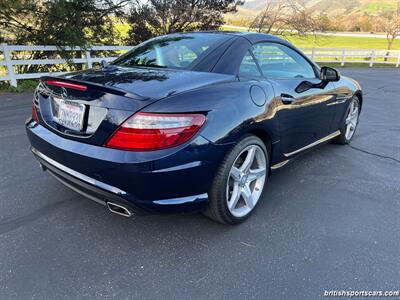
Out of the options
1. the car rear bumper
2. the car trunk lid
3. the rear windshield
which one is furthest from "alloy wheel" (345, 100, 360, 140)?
the car rear bumper

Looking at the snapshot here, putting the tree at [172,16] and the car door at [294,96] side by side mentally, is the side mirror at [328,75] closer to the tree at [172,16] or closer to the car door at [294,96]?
the car door at [294,96]

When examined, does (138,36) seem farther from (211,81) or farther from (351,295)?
(351,295)

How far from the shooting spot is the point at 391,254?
2.44 meters

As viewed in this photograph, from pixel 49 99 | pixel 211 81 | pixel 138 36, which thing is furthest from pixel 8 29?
pixel 211 81

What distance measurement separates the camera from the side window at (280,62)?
3100 millimetres

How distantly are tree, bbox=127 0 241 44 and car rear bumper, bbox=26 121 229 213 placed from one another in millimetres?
12409

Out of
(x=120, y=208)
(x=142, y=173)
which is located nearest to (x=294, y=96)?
(x=142, y=173)

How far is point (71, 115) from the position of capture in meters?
2.29

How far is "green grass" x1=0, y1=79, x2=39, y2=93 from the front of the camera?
27.6 feet

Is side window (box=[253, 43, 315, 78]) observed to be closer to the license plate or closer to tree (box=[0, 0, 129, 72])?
the license plate

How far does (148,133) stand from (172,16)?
14.2 metres

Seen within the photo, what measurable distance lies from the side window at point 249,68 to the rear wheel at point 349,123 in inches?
84.1

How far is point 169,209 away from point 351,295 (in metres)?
1.30

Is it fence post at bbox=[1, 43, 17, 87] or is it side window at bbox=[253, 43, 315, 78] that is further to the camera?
fence post at bbox=[1, 43, 17, 87]
